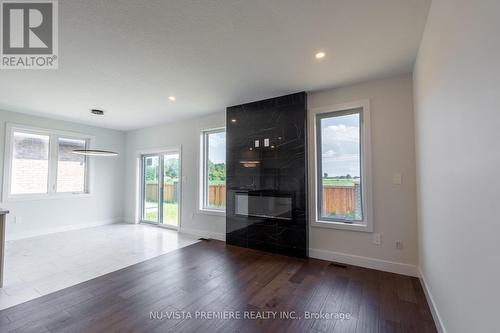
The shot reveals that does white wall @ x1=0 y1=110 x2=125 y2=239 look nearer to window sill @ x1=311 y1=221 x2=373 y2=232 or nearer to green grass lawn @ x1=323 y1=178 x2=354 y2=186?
window sill @ x1=311 y1=221 x2=373 y2=232

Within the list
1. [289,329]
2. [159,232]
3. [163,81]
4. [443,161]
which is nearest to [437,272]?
[443,161]

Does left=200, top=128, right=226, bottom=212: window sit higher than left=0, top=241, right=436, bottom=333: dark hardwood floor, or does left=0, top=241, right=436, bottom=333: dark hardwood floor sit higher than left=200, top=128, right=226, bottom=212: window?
left=200, top=128, right=226, bottom=212: window

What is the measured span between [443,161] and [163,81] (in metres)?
3.37

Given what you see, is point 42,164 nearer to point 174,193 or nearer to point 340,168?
point 174,193

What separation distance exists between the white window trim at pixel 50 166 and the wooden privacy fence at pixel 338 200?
5.91 meters

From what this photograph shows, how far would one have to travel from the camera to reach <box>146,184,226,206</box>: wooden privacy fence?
15.5 feet

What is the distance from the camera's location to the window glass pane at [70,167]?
17.3 ft

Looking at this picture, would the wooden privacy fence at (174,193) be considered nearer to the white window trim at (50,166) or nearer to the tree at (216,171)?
the tree at (216,171)

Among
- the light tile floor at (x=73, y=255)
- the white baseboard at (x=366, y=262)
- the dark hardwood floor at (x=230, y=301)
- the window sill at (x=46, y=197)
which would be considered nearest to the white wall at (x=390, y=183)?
the white baseboard at (x=366, y=262)

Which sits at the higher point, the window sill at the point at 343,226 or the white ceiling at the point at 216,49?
the white ceiling at the point at 216,49

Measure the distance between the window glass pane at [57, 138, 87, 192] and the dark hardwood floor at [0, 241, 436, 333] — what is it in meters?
3.82

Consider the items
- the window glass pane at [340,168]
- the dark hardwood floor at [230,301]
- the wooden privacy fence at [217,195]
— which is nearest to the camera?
the dark hardwood floor at [230,301]

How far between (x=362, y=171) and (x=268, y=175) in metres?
1.51

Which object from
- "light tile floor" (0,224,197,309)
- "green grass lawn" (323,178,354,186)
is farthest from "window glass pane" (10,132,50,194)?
"green grass lawn" (323,178,354,186)
